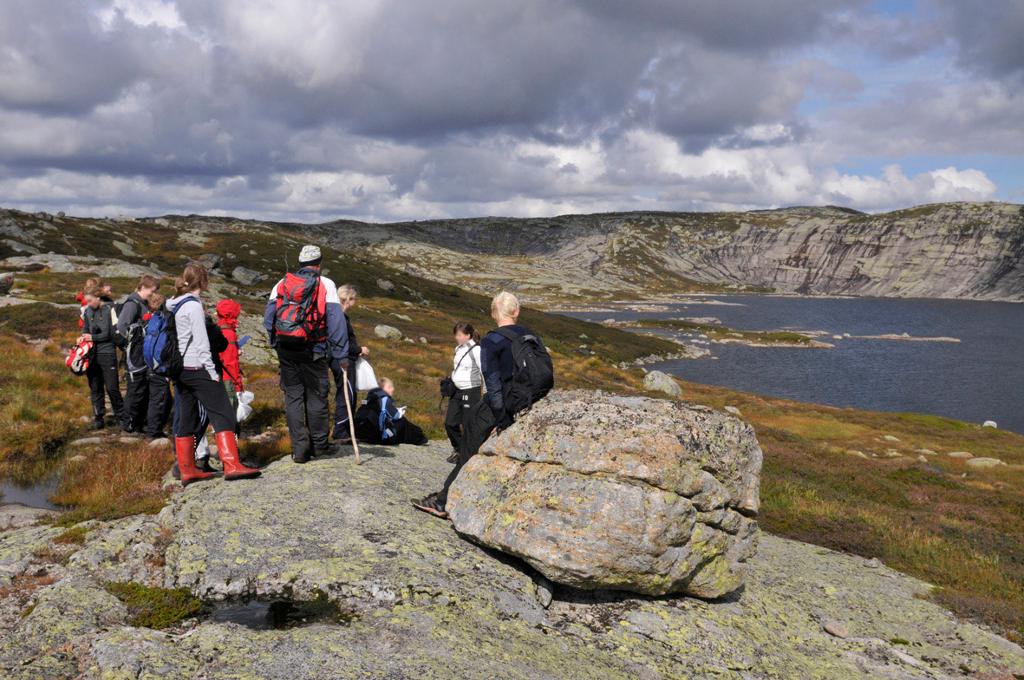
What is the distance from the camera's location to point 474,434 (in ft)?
29.3

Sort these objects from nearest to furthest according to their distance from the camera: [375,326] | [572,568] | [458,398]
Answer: [572,568]
[458,398]
[375,326]

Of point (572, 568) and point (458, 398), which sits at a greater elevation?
point (458, 398)

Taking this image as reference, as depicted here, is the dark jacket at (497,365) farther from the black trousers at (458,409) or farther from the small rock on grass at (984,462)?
the small rock on grass at (984,462)

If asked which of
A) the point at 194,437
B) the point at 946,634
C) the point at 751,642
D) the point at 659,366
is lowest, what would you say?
the point at 659,366

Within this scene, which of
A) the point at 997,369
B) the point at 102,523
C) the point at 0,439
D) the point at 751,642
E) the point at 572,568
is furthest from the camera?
the point at 997,369

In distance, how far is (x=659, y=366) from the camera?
8762 cm

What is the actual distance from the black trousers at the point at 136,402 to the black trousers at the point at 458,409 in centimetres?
694

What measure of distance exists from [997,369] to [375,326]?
92.0m

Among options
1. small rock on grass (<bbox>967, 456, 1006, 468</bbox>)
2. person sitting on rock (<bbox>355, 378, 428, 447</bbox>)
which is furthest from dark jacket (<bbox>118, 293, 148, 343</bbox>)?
small rock on grass (<bbox>967, 456, 1006, 468</bbox>)

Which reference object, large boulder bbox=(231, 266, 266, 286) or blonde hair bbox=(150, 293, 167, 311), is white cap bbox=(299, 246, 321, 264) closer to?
blonde hair bbox=(150, 293, 167, 311)

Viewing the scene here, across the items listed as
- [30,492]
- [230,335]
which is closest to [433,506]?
[230,335]

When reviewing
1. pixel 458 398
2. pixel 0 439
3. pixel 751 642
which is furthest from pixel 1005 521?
pixel 0 439

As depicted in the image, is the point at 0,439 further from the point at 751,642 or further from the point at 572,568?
the point at 751,642

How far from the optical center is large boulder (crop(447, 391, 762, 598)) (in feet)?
23.1
